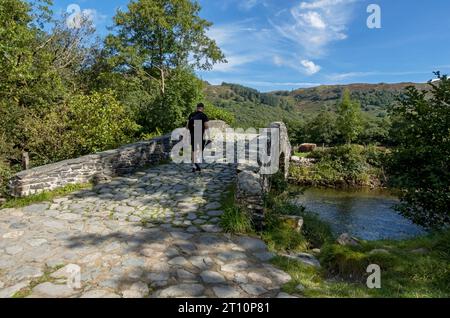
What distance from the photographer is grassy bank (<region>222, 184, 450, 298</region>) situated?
3.59 m

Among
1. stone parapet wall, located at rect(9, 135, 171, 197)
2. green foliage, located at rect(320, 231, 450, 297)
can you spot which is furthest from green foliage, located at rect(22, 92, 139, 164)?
green foliage, located at rect(320, 231, 450, 297)

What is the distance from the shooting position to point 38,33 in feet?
51.5

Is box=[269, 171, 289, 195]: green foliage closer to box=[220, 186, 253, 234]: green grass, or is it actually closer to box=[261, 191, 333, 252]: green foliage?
box=[261, 191, 333, 252]: green foliage

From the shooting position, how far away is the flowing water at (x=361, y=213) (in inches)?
546

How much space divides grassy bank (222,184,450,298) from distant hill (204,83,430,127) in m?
74.2

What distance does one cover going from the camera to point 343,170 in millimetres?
27922

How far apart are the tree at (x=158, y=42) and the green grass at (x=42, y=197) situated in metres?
13.2

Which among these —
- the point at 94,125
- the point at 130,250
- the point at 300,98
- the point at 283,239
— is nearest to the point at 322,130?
the point at 94,125

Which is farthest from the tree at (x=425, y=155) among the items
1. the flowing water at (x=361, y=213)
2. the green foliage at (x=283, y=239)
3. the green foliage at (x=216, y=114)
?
the green foliage at (x=216, y=114)

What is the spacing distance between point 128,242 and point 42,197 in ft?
10.7

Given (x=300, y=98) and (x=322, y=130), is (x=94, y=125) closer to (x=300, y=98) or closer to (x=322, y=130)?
(x=322, y=130)
